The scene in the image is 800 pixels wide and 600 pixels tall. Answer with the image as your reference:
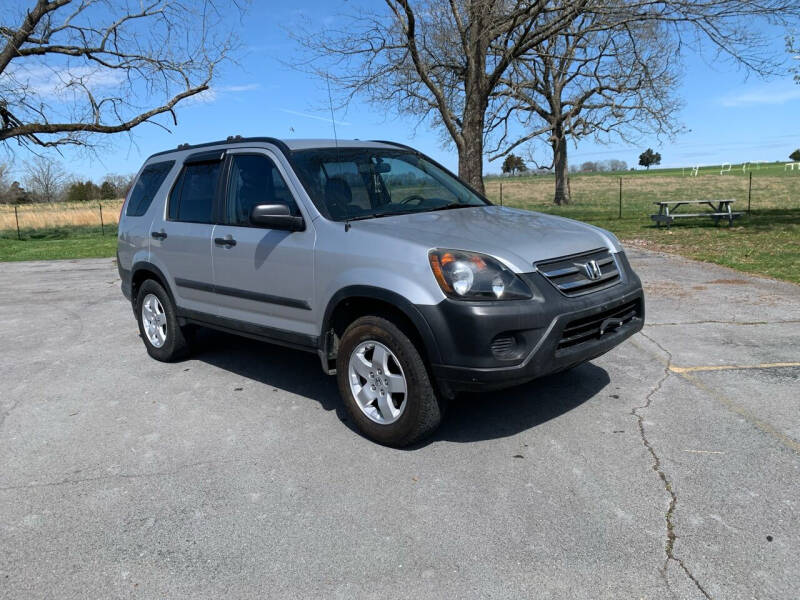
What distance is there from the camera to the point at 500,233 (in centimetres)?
409

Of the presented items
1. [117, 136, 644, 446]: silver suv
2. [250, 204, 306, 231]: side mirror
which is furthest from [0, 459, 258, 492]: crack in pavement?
[250, 204, 306, 231]: side mirror

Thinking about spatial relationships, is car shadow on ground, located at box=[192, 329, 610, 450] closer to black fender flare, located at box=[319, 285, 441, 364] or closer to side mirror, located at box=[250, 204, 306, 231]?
black fender flare, located at box=[319, 285, 441, 364]

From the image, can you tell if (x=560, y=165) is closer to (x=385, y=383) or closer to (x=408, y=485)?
(x=385, y=383)

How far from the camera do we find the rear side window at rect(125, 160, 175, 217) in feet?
20.1

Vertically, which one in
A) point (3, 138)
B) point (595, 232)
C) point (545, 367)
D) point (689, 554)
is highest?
point (3, 138)

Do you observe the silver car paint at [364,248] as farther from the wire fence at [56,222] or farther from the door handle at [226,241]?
the wire fence at [56,222]

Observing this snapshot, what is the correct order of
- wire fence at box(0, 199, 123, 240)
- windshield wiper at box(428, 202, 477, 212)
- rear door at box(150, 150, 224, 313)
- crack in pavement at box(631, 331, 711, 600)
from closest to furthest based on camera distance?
crack in pavement at box(631, 331, 711, 600)
windshield wiper at box(428, 202, 477, 212)
rear door at box(150, 150, 224, 313)
wire fence at box(0, 199, 123, 240)

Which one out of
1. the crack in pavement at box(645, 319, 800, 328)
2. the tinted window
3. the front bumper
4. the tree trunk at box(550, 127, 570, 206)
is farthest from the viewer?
the tree trunk at box(550, 127, 570, 206)

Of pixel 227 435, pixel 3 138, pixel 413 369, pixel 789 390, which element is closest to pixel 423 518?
pixel 413 369

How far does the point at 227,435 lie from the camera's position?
170 inches

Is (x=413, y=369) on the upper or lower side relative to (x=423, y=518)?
upper

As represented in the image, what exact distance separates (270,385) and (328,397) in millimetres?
629

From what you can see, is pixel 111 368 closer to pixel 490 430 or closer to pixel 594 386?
pixel 490 430

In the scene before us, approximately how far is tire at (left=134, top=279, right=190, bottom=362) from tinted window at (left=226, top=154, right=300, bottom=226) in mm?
1342
